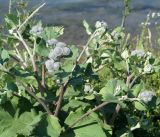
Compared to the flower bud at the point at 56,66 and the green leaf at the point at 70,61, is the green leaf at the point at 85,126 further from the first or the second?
the flower bud at the point at 56,66

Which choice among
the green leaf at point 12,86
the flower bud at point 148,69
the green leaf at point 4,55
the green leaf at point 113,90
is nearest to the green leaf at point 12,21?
the green leaf at point 4,55

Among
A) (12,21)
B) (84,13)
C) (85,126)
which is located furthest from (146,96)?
(84,13)

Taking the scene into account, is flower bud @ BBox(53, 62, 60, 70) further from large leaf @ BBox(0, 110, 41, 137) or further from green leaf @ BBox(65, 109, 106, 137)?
green leaf @ BBox(65, 109, 106, 137)

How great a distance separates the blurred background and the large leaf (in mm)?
6250

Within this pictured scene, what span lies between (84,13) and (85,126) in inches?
313

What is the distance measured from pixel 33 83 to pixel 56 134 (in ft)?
0.86

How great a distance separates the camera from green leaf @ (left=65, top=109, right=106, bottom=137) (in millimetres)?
2489

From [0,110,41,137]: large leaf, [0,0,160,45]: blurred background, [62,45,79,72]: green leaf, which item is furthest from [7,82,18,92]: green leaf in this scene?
[0,0,160,45]: blurred background

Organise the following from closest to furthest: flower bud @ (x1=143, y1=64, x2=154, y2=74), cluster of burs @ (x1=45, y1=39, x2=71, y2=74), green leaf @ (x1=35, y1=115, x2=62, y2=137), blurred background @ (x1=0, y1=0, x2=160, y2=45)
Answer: cluster of burs @ (x1=45, y1=39, x2=71, y2=74) < green leaf @ (x1=35, y1=115, x2=62, y2=137) < flower bud @ (x1=143, y1=64, x2=154, y2=74) < blurred background @ (x1=0, y1=0, x2=160, y2=45)

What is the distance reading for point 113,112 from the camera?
2809mm

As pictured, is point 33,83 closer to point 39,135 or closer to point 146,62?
point 39,135

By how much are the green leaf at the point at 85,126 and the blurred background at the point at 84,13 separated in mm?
Result: 6186

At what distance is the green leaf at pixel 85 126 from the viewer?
2489mm

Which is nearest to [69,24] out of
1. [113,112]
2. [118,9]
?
[118,9]
